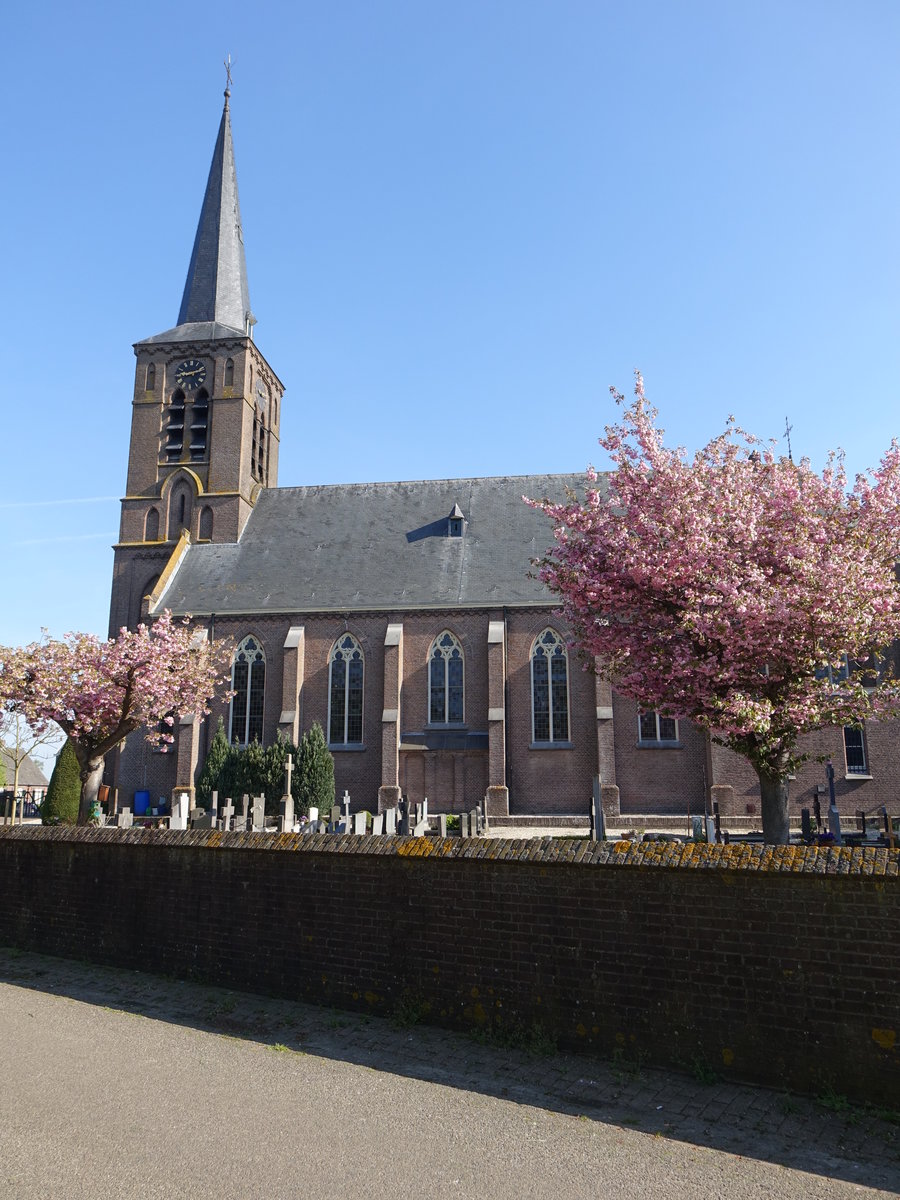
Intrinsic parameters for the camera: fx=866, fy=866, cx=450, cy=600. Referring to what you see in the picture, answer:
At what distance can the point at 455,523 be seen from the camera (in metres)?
34.5

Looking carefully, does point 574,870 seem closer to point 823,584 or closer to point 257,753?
point 823,584

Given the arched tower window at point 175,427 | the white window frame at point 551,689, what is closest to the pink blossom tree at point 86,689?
the white window frame at point 551,689

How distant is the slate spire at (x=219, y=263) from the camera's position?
3872cm

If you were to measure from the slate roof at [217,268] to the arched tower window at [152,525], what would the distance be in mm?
7921

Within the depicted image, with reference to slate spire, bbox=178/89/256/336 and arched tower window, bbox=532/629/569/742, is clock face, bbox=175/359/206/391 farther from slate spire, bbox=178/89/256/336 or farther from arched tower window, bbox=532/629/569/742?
arched tower window, bbox=532/629/569/742

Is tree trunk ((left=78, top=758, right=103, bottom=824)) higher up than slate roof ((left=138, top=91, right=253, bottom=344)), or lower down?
lower down

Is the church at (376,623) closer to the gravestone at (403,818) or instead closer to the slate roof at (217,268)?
the slate roof at (217,268)

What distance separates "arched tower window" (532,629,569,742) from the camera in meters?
30.2

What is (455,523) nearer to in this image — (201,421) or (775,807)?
(201,421)

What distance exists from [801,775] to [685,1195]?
26309 millimetres

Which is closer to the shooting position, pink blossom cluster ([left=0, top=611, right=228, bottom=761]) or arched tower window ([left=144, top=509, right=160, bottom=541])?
pink blossom cluster ([left=0, top=611, right=228, bottom=761])

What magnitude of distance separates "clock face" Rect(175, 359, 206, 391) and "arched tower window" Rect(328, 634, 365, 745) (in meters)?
13.9

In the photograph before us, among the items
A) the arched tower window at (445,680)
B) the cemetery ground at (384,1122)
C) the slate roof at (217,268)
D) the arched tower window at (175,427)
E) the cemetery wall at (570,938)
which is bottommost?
the cemetery ground at (384,1122)

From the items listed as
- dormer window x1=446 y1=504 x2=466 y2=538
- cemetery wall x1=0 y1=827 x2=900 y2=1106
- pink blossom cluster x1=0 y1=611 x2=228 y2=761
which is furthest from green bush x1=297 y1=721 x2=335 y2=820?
cemetery wall x1=0 y1=827 x2=900 y2=1106
